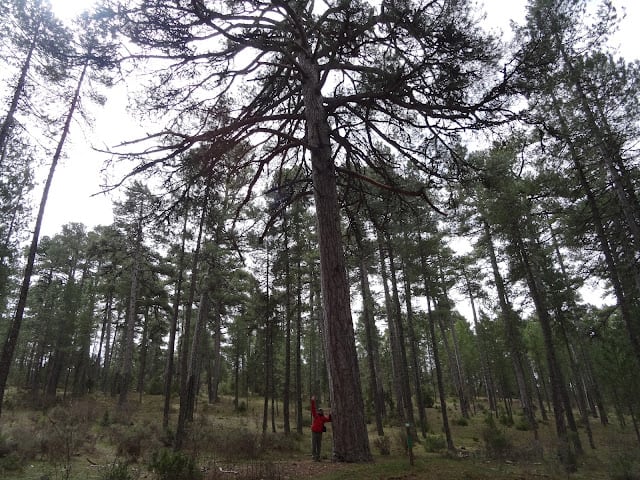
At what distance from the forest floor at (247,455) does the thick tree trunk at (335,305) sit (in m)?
0.35

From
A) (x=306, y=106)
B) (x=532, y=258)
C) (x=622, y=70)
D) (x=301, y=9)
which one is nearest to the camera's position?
(x=301, y=9)

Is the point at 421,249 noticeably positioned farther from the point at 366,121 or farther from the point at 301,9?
the point at 301,9

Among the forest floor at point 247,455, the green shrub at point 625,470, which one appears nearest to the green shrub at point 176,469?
the forest floor at point 247,455

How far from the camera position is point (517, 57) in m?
5.39

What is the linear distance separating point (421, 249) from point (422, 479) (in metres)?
13.7

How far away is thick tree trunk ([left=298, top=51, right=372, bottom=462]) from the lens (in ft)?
16.5

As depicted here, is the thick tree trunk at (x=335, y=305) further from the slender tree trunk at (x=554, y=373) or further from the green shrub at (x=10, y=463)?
the slender tree trunk at (x=554, y=373)

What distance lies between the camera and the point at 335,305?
543 centimetres

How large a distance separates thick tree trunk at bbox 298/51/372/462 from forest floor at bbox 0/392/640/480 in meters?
0.35

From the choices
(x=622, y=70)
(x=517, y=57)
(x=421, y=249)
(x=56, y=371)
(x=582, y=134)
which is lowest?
(x=56, y=371)

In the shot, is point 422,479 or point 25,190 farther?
point 25,190

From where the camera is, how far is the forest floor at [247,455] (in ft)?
18.8

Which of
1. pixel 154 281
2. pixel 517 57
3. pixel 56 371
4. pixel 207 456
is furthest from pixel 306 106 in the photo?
pixel 56 371

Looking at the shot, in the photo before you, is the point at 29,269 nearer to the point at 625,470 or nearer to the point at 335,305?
the point at 335,305
